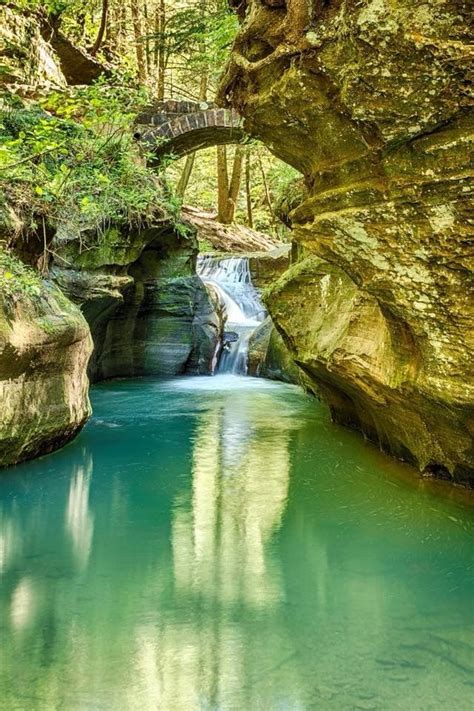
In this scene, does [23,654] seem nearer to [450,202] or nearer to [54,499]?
[54,499]

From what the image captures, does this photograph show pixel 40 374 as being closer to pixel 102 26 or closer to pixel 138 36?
pixel 102 26

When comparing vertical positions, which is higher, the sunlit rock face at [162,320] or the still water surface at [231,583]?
the sunlit rock face at [162,320]

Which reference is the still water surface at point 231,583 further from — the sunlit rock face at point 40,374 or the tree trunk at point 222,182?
the tree trunk at point 222,182

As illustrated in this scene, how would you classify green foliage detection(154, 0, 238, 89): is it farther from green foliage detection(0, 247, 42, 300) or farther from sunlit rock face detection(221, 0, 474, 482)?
green foliage detection(0, 247, 42, 300)

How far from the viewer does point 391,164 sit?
441 cm

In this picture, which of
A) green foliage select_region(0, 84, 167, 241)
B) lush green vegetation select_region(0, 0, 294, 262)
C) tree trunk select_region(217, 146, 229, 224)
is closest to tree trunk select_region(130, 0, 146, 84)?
lush green vegetation select_region(0, 0, 294, 262)

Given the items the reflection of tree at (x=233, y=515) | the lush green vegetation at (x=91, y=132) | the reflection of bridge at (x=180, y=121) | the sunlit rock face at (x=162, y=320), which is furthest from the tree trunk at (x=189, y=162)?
the reflection of tree at (x=233, y=515)

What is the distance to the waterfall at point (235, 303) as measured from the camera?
15.4 m

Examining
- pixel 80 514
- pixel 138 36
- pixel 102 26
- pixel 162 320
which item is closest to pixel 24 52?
pixel 102 26

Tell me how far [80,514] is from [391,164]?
162 inches

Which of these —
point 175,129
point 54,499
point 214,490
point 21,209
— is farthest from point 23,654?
point 175,129

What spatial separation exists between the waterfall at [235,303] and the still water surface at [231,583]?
7.53 metres

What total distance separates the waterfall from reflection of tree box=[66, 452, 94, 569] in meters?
8.30

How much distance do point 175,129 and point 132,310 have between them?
575 centimetres
